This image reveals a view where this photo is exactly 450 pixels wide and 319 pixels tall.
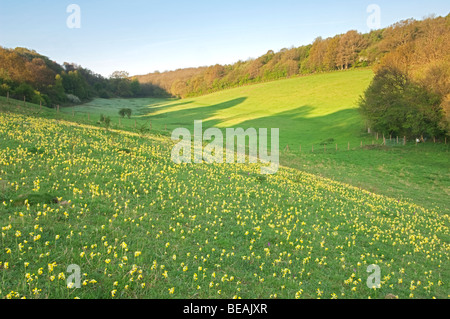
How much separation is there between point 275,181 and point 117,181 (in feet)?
38.6

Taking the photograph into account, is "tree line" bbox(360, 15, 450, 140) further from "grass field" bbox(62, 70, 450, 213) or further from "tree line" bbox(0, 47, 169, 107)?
"tree line" bbox(0, 47, 169, 107)

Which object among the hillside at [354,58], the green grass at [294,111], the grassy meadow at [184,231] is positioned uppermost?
the hillside at [354,58]

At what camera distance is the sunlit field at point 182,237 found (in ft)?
21.7

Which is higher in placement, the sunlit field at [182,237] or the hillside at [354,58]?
the hillside at [354,58]

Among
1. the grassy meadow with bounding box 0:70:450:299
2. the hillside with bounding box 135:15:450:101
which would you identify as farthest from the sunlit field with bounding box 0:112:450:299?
the hillside with bounding box 135:15:450:101

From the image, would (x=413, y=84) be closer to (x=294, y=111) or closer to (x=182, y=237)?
(x=294, y=111)

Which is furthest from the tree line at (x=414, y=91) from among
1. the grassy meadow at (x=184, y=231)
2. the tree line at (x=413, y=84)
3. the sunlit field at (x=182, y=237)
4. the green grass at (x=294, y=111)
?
the sunlit field at (x=182, y=237)

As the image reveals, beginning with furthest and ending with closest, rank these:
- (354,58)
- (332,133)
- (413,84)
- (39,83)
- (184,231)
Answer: (354,58) < (39,83) < (332,133) < (413,84) < (184,231)

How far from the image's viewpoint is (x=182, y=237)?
890 cm

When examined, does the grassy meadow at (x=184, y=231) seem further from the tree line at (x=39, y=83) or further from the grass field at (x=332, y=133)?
the tree line at (x=39, y=83)

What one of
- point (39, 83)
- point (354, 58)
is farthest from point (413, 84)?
point (39, 83)

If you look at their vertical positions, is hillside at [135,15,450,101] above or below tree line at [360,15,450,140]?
above

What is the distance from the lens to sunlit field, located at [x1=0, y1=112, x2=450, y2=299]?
662cm

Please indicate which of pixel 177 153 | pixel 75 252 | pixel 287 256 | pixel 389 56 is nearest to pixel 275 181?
pixel 177 153
